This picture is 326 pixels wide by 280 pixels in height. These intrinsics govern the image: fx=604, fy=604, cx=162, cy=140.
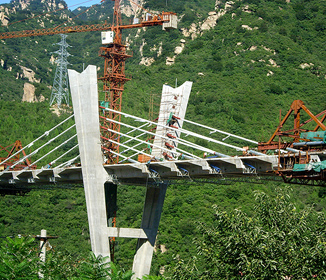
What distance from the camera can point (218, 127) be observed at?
86.4 metres

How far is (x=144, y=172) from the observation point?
39250mm

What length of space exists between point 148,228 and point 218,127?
43.1 m

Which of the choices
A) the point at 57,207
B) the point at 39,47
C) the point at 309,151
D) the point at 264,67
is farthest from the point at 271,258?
the point at 39,47

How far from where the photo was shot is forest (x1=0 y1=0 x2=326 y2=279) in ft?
77.9

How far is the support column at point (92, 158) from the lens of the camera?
4256 cm

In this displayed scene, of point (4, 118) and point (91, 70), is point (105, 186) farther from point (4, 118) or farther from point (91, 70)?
point (4, 118)

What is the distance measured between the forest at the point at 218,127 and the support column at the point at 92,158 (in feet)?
11.2

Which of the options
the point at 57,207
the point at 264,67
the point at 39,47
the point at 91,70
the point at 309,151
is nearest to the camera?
the point at 309,151

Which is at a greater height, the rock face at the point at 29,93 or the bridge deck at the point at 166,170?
the rock face at the point at 29,93

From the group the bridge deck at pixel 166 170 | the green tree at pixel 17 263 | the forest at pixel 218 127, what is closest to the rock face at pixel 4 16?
the forest at pixel 218 127

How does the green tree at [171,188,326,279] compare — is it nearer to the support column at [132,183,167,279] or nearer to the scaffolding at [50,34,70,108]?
the support column at [132,183,167,279]

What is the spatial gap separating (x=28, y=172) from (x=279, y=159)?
25.7 metres

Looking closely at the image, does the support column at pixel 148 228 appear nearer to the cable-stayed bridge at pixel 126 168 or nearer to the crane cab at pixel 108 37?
the cable-stayed bridge at pixel 126 168

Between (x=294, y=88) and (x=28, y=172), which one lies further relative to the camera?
(x=294, y=88)
